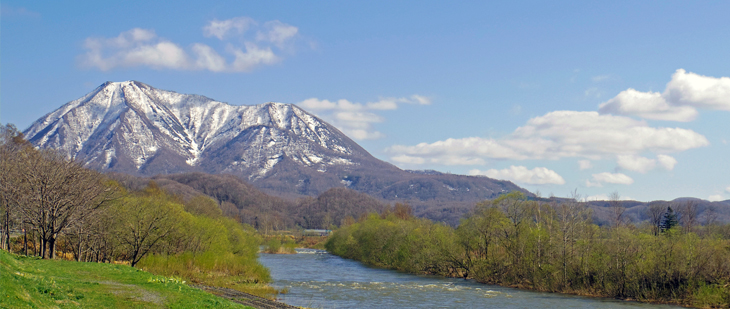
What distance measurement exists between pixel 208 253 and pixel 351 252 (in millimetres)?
61975

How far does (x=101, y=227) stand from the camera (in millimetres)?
49156

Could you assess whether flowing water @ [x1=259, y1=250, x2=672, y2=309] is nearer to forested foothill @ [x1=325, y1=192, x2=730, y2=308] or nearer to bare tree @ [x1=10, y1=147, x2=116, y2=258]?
forested foothill @ [x1=325, y1=192, x2=730, y2=308]

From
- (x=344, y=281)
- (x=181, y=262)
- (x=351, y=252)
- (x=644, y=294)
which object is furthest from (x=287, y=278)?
(x=351, y=252)

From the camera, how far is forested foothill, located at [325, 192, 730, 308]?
49625 millimetres

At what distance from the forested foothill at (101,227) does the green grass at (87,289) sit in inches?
257

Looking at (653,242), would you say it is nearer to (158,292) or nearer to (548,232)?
(548,232)

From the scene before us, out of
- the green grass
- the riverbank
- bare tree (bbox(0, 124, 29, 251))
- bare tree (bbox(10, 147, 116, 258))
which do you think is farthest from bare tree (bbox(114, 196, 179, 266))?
the riverbank

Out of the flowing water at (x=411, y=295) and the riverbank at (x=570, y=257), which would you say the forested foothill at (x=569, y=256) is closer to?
the riverbank at (x=570, y=257)

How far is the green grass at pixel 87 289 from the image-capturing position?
18.5 m

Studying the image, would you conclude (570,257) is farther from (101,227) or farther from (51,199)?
(51,199)

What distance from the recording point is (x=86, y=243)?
5147 centimetres

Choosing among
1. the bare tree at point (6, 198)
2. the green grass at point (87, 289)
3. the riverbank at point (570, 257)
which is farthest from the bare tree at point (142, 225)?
the riverbank at point (570, 257)

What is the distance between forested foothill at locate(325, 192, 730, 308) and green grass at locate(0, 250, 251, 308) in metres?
39.8

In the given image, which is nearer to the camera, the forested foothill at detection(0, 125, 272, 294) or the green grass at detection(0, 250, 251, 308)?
the green grass at detection(0, 250, 251, 308)
